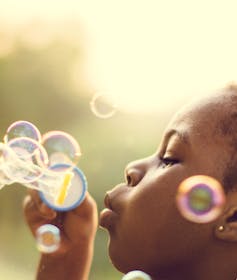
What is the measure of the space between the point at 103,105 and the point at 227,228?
0.70 meters

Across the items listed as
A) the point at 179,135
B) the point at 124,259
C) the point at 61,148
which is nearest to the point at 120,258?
the point at 124,259

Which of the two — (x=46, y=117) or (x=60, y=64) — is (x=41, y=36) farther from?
(x=46, y=117)

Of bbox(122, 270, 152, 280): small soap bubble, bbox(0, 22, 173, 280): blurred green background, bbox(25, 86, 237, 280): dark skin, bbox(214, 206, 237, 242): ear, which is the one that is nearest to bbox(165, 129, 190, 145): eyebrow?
bbox(25, 86, 237, 280): dark skin

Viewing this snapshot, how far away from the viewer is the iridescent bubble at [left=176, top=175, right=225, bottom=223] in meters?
1.29

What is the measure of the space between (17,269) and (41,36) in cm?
233

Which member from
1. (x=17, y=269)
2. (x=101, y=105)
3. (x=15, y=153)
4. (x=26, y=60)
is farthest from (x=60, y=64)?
(x=15, y=153)

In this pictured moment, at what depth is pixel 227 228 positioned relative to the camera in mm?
1309

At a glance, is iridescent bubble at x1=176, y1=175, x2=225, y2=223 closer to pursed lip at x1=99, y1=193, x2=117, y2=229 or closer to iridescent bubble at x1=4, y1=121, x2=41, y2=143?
pursed lip at x1=99, y1=193, x2=117, y2=229

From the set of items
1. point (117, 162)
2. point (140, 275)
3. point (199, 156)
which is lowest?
point (117, 162)

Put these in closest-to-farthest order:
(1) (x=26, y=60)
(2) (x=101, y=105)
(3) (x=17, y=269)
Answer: (2) (x=101, y=105)
(3) (x=17, y=269)
(1) (x=26, y=60)

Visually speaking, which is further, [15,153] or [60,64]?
[60,64]

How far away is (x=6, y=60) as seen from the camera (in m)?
5.64

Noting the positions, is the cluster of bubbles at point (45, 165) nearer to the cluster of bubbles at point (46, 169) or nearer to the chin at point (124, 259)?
the cluster of bubbles at point (46, 169)

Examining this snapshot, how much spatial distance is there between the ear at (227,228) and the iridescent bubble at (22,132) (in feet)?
1.79
